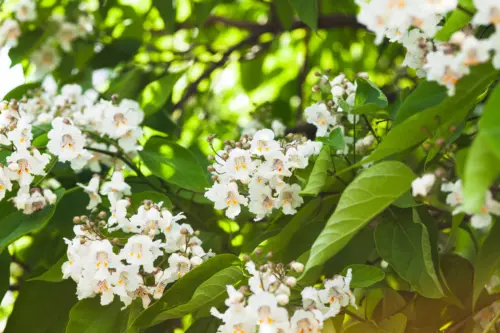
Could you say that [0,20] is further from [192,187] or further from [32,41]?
[192,187]

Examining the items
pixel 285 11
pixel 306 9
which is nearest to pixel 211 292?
pixel 306 9

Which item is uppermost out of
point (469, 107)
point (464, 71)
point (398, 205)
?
point (464, 71)

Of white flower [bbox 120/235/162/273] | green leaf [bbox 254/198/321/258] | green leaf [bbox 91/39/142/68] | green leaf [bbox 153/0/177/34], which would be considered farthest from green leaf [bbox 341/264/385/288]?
green leaf [bbox 91/39/142/68]

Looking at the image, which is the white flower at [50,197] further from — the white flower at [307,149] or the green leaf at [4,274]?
the white flower at [307,149]

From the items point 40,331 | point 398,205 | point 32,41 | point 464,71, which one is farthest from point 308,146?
point 32,41

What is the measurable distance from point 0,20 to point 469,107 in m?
1.87

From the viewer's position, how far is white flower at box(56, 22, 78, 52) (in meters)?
2.45

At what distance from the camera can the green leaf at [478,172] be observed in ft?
2.55

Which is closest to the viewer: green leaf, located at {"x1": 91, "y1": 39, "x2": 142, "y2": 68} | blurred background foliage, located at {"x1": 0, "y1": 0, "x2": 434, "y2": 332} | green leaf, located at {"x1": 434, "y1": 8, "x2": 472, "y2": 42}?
green leaf, located at {"x1": 434, "y1": 8, "x2": 472, "y2": 42}

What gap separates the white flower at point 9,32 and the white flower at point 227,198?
4.22 ft

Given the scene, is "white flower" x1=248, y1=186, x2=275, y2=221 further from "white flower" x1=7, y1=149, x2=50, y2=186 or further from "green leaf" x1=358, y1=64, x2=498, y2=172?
"white flower" x1=7, y1=149, x2=50, y2=186

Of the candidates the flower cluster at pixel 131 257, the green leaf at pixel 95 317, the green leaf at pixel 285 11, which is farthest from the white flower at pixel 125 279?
the green leaf at pixel 285 11

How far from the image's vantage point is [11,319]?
1513 mm

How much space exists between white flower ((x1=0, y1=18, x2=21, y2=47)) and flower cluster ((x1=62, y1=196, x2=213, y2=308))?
1.18 metres
